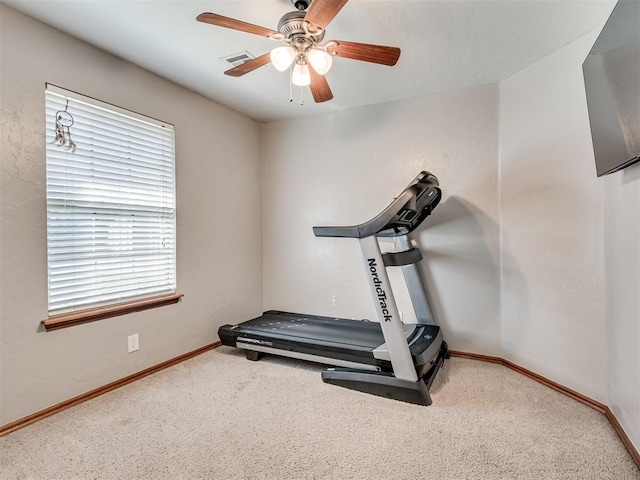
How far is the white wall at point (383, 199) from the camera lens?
2.72m

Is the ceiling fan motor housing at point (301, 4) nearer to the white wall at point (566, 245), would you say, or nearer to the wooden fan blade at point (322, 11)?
the wooden fan blade at point (322, 11)

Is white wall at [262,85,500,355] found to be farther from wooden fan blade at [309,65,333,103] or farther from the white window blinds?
the white window blinds

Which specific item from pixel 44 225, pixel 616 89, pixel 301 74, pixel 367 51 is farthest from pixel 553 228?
pixel 44 225

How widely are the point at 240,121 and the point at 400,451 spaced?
319 centimetres

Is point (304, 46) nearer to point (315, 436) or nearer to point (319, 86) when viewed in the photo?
point (319, 86)

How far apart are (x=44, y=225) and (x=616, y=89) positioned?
10.0 feet

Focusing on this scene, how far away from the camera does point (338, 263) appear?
3311 millimetres

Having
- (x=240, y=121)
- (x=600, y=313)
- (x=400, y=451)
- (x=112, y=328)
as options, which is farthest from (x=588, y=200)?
(x=112, y=328)

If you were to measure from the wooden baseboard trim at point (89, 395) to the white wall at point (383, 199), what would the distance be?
117 cm

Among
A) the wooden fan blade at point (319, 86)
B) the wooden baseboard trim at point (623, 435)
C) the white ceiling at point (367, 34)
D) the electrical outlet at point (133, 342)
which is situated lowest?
the wooden baseboard trim at point (623, 435)

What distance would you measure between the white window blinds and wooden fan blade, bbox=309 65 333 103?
138cm

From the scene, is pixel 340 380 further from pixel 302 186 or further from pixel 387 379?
pixel 302 186

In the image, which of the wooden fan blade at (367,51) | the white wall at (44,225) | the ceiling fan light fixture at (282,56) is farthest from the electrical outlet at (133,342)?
the wooden fan blade at (367,51)

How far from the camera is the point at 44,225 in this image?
75.4 inches
